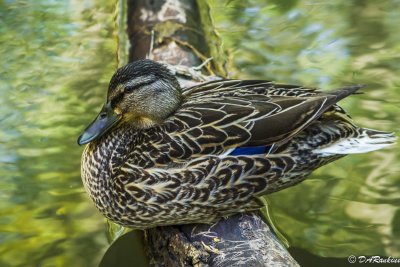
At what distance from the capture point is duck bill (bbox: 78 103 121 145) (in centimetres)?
386

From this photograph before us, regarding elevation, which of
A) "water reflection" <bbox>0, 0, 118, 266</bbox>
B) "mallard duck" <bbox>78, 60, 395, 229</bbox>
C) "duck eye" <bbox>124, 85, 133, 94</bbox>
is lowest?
"water reflection" <bbox>0, 0, 118, 266</bbox>

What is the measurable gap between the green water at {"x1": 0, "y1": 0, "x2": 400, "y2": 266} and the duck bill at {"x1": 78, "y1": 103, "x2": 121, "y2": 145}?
107cm

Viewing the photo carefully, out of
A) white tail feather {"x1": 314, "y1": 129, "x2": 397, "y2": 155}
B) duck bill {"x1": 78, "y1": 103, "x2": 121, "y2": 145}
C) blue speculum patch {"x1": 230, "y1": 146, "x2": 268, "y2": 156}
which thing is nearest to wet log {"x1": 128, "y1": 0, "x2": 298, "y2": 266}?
blue speculum patch {"x1": 230, "y1": 146, "x2": 268, "y2": 156}

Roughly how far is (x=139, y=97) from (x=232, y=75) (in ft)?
8.07

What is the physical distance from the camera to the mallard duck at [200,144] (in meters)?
3.60

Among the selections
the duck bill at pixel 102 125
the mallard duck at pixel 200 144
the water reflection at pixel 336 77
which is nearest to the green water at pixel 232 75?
the water reflection at pixel 336 77

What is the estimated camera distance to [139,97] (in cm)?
384

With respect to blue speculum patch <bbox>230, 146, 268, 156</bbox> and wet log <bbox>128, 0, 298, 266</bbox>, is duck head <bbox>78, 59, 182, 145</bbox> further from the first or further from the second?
wet log <bbox>128, 0, 298, 266</bbox>

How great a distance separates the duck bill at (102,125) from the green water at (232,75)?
3.52 feet

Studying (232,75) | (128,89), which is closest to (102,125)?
(128,89)

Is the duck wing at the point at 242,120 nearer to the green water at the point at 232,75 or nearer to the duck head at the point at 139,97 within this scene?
the duck head at the point at 139,97

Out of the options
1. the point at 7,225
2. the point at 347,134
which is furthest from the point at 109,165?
the point at 347,134

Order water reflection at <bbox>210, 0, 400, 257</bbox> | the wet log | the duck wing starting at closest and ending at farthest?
the wet log
the duck wing
water reflection at <bbox>210, 0, 400, 257</bbox>

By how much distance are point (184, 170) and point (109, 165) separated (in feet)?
1.89
